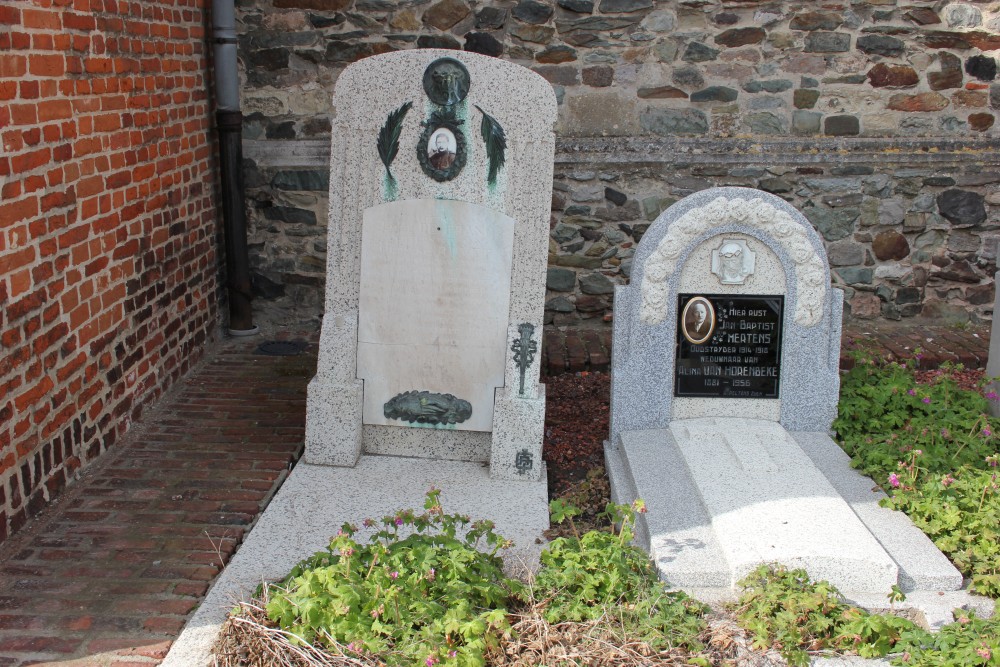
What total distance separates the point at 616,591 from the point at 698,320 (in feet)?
6.59

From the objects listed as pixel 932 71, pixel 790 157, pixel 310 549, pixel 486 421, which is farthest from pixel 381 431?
pixel 932 71

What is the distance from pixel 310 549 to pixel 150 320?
7.24 feet

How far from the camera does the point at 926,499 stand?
4.62 metres

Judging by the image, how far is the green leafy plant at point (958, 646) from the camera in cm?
348

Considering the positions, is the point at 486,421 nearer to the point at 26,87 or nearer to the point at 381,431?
the point at 381,431

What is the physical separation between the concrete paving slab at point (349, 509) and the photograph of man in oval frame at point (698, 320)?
1.06 m

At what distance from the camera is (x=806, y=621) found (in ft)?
12.7

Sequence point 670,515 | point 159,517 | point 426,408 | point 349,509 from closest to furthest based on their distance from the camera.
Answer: point 670,515, point 159,517, point 349,509, point 426,408

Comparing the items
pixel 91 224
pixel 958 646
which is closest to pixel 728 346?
pixel 958 646

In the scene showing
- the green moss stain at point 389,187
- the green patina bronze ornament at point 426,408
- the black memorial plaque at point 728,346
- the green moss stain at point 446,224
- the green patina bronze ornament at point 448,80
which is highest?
the green patina bronze ornament at point 448,80

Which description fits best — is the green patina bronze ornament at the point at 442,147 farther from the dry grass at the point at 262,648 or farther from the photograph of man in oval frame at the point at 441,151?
the dry grass at the point at 262,648

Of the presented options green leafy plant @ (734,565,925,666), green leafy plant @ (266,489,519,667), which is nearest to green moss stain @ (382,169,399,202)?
green leafy plant @ (266,489,519,667)

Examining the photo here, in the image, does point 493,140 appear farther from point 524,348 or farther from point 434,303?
point 524,348

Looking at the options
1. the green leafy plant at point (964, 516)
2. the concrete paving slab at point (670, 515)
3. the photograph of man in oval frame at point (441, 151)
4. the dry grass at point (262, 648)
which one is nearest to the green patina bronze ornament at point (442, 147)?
the photograph of man in oval frame at point (441, 151)
